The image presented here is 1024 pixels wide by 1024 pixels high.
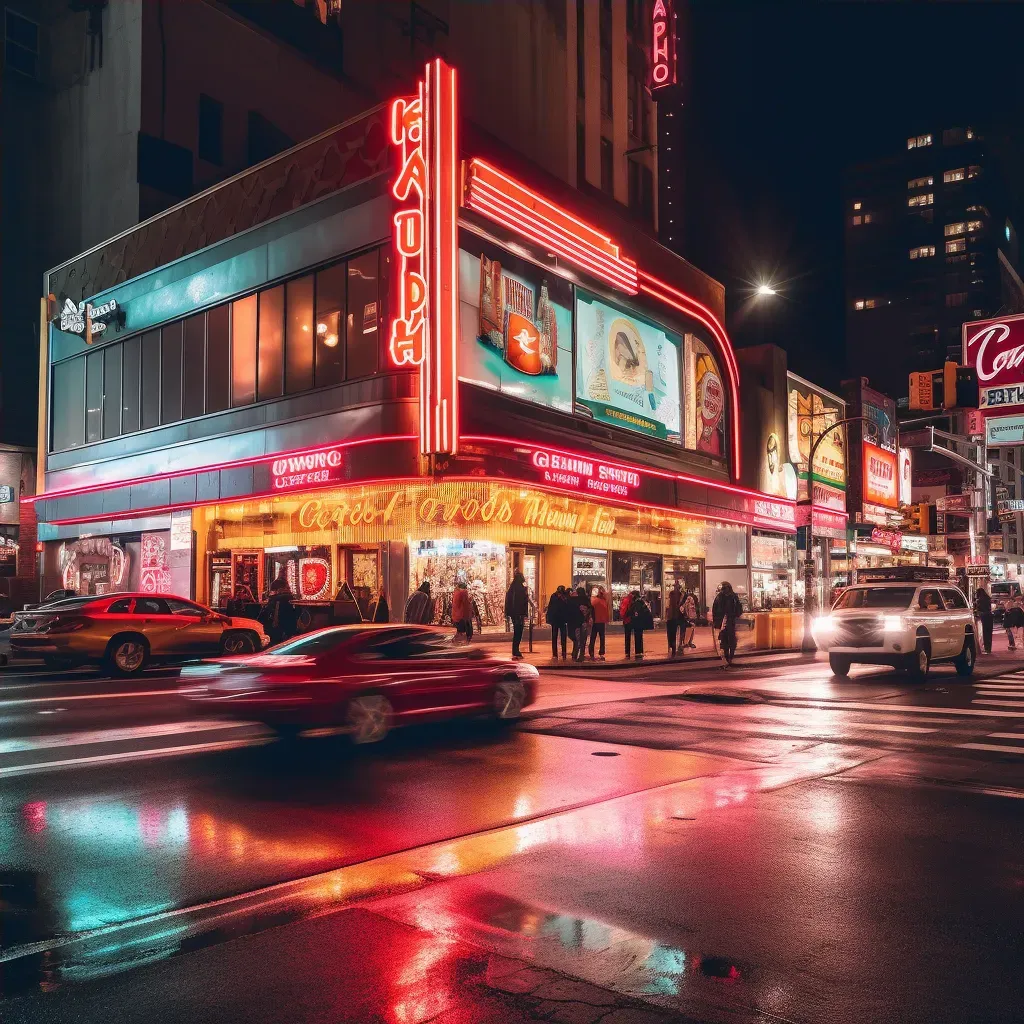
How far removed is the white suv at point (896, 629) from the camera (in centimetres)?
1830

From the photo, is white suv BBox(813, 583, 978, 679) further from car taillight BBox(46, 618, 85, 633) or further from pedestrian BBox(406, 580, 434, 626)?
car taillight BBox(46, 618, 85, 633)

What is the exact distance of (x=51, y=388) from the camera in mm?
38625

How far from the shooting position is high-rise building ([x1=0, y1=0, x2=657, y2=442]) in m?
39.1

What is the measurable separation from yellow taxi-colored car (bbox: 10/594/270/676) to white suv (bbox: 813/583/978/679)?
39.8 feet

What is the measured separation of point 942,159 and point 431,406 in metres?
134

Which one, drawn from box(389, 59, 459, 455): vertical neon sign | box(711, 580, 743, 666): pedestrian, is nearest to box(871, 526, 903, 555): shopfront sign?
box(711, 580, 743, 666): pedestrian

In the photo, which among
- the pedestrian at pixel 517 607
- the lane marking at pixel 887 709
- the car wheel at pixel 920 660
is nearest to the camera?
the lane marking at pixel 887 709

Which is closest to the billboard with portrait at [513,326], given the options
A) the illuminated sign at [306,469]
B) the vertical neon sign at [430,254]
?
the vertical neon sign at [430,254]

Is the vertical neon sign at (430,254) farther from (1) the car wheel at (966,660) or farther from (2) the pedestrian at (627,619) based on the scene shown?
(1) the car wheel at (966,660)

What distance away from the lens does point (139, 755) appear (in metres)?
9.87

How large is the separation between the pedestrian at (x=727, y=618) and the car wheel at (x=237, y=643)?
1063 cm

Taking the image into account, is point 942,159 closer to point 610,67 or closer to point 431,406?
point 610,67

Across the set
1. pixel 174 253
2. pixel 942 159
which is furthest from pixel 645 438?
pixel 942 159

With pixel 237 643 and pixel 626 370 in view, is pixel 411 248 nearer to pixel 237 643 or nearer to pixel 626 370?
pixel 237 643
